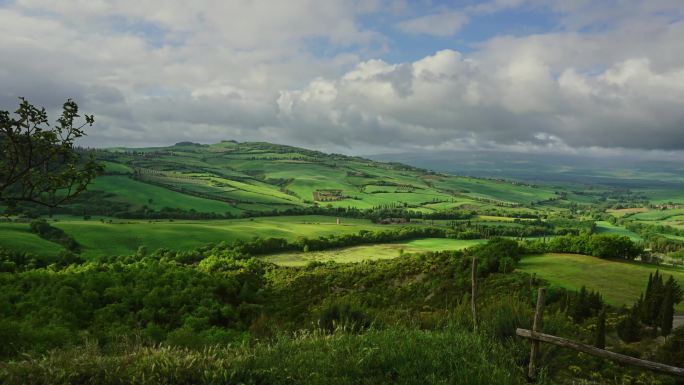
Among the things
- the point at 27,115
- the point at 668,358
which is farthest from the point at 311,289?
the point at 27,115

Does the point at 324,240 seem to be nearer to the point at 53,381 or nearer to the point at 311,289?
the point at 311,289

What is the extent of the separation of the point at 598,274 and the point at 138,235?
114404 mm

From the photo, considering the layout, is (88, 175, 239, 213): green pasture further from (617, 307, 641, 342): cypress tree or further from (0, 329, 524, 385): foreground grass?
(0, 329, 524, 385): foreground grass

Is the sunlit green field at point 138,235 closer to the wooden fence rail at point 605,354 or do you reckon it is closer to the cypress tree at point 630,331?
the cypress tree at point 630,331

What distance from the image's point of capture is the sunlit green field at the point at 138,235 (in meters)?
94.0

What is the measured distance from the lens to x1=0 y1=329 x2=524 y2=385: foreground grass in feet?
26.6

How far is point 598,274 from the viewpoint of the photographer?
65.3 m

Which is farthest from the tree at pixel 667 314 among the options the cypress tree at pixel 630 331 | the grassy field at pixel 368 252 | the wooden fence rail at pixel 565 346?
the grassy field at pixel 368 252

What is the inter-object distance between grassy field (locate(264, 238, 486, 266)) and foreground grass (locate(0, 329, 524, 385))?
96.1 metres

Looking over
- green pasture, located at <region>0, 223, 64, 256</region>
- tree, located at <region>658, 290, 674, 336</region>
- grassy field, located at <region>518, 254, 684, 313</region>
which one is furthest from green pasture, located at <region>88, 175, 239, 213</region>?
tree, located at <region>658, 290, 674, 336</region>

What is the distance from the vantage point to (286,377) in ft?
28.2

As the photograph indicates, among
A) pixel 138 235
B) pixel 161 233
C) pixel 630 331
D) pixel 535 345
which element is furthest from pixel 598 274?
pixel 138 235

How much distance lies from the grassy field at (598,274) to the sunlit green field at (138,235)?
7838 cm

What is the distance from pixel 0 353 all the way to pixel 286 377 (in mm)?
15468
